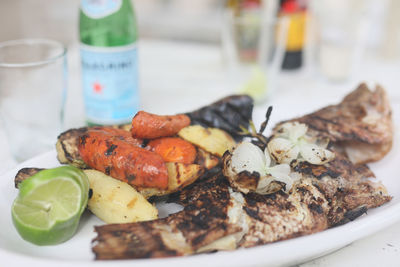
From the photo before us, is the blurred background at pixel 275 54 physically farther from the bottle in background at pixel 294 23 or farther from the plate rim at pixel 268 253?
the plate rim at pixel 268 253

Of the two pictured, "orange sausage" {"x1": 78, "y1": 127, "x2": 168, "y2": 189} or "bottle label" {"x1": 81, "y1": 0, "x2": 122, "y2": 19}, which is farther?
"bottle label" {"x1": 81, "y1": 0, "x2": 122, "y2": 19}

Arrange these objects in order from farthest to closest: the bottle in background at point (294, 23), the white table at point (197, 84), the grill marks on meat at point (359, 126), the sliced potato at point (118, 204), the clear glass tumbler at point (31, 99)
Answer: the bottle in background at point (294, 23)
the white table at point (197, 84)
the clear glass tumbler at point (31, 99)
the grill marks on meat at point (359, 126)
the sliced potato at point (118, 204)

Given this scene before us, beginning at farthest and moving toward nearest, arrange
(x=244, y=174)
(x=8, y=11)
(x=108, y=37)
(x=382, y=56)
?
1. (x=8, y=11)
2. (x=382, y=56)
3. (x=108, y=37)
4. (x=244, y=174)

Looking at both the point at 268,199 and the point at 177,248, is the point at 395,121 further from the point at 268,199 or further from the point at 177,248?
the point at 177,248

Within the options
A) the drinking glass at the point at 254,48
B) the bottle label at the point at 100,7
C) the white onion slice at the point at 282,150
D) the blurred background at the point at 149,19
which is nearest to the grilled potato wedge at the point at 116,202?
the white onion slice at the point at 282,150

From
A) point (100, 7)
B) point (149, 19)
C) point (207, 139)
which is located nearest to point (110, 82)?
point (100, 7)

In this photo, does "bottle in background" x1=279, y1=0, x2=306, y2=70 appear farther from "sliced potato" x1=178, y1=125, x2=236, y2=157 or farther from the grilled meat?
"sliced potato" x1=178, y1=125, x2=236, y2=157

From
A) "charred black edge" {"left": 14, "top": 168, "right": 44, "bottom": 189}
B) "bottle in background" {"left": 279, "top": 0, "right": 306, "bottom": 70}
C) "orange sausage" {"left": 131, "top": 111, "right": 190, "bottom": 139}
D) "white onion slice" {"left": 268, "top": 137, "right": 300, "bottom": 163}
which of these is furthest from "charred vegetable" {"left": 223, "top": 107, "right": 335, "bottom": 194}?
"bottle in background" {"left": 279, "top": 0, "right": 306, "bottom": 70}

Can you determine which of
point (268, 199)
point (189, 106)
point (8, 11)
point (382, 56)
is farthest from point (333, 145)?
point (8, 11)
